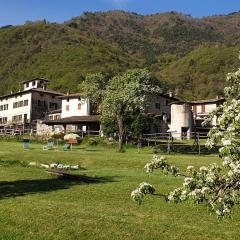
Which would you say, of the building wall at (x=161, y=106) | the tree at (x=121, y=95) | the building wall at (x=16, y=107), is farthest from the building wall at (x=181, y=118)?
the building wall at (x=16, y=107)

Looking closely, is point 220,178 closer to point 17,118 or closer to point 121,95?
point 121,95

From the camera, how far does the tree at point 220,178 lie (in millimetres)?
10992

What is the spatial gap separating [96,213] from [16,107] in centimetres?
10760

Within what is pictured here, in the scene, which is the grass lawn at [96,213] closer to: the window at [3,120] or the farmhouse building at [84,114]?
the farmhouse building at [84,114]

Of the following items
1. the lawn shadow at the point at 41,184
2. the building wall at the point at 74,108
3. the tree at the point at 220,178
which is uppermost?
the building wall at the point at 74,108

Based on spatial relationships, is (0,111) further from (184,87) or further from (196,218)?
(196,218)

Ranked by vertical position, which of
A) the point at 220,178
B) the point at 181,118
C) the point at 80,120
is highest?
the point at 181,118

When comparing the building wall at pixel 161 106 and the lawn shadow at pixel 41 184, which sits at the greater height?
the building wall at pixel 161 106

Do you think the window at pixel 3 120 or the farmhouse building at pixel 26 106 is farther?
the window at pixel 3 120

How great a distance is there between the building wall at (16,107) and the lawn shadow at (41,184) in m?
89.3

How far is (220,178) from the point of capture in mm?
11711

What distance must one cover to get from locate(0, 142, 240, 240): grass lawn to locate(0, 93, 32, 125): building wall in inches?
3478

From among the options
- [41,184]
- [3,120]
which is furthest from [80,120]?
[41,184]

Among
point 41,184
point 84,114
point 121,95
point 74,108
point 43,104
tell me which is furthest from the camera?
point 43,104
